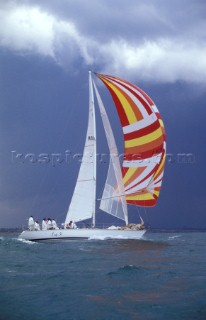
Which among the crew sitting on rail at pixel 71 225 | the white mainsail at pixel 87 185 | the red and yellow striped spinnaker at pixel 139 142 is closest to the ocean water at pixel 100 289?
the crew sitting on rail at pixel 71 225

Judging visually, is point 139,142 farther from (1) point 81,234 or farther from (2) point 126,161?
(1) point 81,234

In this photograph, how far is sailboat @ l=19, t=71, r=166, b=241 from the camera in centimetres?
2489

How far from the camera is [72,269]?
12.2 meters

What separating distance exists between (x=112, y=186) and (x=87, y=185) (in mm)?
1392

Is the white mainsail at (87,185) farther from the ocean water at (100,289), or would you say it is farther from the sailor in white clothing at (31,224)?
the ocean water at (100,289)

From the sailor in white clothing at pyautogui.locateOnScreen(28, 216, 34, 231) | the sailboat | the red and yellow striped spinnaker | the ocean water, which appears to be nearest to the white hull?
the sailor in white clothing at pyautogui.locateOnScreen(28, 216, 34, 231)

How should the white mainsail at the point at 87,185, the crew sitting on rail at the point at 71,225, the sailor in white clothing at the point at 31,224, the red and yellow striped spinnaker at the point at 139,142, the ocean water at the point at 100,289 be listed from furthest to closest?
the red and yellow striped spinnaker at the point at 139,142, the white mainsail at the point at 87,185, the crew sitting on rail at the point at 71,225, the sailor in white clothing at the point at 31,224, the ocean water at the point at 100,289

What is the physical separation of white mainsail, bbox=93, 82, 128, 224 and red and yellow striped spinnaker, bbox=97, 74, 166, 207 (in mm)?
663

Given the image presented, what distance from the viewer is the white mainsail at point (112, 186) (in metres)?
24.8

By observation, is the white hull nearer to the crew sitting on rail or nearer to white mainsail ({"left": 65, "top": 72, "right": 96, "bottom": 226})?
the crew sitting on rail

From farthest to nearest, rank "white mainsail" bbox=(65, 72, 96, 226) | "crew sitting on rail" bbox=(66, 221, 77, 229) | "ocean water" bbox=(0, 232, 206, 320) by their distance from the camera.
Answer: "white mainsail" bbox=(65, 72, 96, 226) → "crew sitting on rail" bbox=(66, 221, 77, 229) → "ocean water" bbox=(0, 232, 206, 320)

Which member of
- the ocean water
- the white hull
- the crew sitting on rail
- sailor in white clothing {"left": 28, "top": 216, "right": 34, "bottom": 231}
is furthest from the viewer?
the crew sitting on rail

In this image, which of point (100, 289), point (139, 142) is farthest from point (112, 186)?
point (100, 289)

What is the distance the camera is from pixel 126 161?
26000mm
